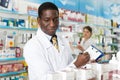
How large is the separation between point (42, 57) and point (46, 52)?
8 cm

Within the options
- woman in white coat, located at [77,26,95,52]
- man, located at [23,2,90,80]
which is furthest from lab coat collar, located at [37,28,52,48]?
woman in white coat, located at [77,26,95,52]

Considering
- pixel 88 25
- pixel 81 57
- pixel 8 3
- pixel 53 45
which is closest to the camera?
pixel 81 57

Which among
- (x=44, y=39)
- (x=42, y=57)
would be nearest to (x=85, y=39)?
(x=44, y=39)

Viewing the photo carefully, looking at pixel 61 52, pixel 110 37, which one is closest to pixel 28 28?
pixel 61 52

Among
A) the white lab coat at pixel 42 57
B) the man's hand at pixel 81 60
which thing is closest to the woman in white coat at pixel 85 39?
the white lab coat at pixel 42 57

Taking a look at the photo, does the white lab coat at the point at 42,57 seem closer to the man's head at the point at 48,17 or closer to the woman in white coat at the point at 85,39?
the man's head at the point at 48,17

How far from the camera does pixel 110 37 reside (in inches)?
224

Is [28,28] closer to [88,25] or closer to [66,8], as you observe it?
[66,8]

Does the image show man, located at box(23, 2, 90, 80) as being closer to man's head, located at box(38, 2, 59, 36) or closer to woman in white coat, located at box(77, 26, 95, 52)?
man's head, located at box(38, 2, 59, 36)

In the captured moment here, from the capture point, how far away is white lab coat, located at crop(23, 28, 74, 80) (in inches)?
48.5

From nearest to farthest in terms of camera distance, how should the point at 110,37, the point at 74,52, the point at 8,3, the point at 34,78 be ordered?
the point at 34,78 < the point at 8,3 < the point at 74,52 < the point at 110,37

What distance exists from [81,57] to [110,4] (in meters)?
4.98

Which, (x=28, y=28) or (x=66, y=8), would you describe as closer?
(x=28, y=28)

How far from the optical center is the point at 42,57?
129 cm
